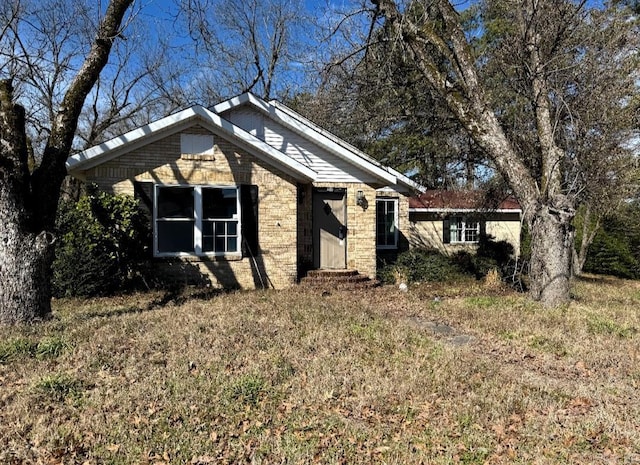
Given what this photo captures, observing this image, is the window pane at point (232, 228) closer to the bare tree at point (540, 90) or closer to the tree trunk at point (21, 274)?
the tree trunk at point (21, 274)

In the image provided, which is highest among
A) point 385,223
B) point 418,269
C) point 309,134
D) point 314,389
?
point 309,134

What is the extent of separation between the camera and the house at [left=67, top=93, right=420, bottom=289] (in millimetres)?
10672

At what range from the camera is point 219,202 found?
11453 millimetres

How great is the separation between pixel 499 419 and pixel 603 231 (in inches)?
810

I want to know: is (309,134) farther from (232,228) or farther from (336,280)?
(336,280)

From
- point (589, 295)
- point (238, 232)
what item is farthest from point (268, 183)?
point (589, 295)

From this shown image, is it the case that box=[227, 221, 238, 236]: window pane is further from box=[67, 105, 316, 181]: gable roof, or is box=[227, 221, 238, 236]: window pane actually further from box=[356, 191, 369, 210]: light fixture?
box=[356, 191, 369, 210]: light fixture

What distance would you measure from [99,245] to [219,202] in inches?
115

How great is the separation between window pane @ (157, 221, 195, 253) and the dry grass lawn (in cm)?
333

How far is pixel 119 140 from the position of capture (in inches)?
407

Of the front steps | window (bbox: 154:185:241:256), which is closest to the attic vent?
window (bbox: 154:185:241:256)

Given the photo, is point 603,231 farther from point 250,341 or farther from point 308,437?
point 308,437

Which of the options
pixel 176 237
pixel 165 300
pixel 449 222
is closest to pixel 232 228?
pixel 176 237

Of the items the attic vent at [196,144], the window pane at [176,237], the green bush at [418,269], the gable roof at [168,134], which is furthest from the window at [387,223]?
the window pane at [176,237]
